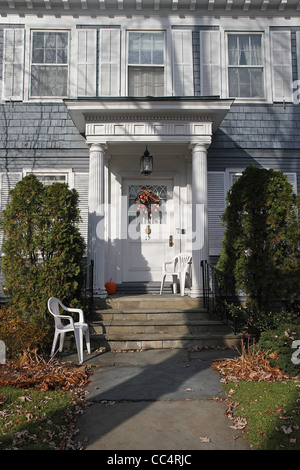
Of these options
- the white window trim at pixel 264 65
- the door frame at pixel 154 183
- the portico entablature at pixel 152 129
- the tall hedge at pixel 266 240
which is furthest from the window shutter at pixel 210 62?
the tall hedge at pixel 266 240

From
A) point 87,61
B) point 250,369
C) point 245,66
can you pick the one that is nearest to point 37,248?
point 250,369

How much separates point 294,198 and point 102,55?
5.48m

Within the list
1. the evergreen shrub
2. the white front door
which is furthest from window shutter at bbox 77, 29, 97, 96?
the evergreen shrub

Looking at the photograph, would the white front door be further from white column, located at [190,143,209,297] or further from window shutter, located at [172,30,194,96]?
window shutter, located at [172,30,194,96]

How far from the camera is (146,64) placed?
877 cm

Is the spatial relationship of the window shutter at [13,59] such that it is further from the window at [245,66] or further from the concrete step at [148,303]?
the concrete step at [148,303]

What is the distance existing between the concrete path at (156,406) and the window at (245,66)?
19.8ft

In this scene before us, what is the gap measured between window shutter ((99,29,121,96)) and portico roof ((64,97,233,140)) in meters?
1.58

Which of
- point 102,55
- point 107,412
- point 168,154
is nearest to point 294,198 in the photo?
point 168,154

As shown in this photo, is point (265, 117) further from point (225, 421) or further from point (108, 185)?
point (225, 421)

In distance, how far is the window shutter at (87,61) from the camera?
28.5ft

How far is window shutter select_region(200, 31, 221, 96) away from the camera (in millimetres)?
8734

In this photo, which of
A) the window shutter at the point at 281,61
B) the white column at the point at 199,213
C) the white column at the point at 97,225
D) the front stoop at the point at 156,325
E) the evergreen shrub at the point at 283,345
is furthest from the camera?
the window shutter at the point at 281,61
